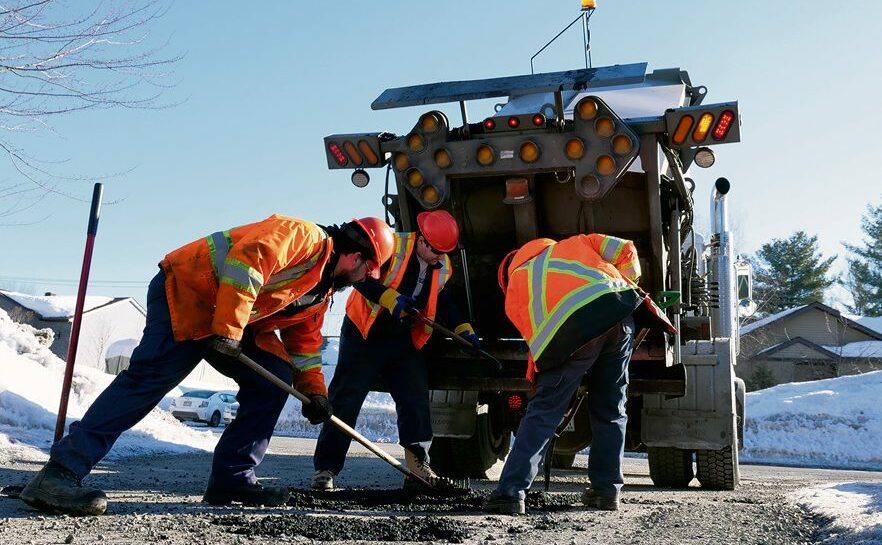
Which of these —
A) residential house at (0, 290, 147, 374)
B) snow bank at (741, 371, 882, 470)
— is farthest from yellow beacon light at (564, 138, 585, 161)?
residential house at (0, 290, 147, 374)

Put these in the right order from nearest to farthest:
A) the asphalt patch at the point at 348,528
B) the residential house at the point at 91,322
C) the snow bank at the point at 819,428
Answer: the asphalt patch at the point at 348,528
the snow bank at the point at 819,428
the residential house at the point at 91,322

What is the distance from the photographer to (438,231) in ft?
17.5

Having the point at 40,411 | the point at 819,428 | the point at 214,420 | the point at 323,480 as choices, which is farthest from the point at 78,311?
the point at 214,420

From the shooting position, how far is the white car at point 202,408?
21.8 metres

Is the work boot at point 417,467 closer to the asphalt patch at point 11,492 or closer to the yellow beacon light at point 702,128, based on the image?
the asphalt patch at point 11,492

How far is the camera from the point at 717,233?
725cm

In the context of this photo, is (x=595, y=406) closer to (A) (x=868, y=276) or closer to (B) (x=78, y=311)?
(B) (x=78, y=311)

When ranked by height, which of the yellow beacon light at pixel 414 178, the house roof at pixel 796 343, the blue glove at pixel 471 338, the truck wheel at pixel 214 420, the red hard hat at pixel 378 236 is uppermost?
the house roof at pixel 796 343

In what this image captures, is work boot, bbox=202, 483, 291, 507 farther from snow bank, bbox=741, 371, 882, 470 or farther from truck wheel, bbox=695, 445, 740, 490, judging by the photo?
snow bank, bbox=741, 371, 882, 470

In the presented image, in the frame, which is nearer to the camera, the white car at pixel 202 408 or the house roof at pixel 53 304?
the white car at pixel 202 408

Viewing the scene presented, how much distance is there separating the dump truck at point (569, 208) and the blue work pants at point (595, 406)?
0.98 metres

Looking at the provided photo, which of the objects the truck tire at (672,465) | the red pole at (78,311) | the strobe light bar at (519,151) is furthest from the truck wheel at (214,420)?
the strobe light bar at (519,151)

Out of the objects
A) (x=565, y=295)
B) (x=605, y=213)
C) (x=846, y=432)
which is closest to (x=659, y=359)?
(x=605, y=213)

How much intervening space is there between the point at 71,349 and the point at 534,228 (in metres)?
2.90
